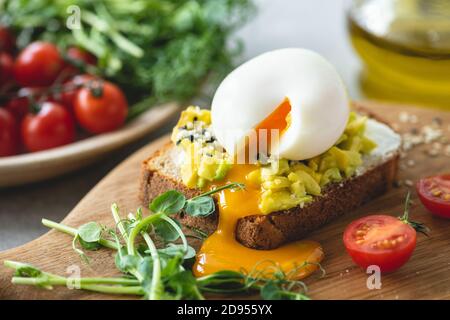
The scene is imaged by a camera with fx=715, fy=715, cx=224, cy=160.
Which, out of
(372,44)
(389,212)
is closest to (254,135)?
(389,212)

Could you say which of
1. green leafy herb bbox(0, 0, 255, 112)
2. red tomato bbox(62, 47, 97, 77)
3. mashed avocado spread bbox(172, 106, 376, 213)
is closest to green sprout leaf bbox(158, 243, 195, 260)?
mashed avocado spread bbox(172, 106, 376, 213)

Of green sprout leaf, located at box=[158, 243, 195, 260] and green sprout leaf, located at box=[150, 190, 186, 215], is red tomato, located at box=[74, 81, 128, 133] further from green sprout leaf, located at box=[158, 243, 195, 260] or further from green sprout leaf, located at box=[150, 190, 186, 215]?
green sprout leaf, located at box=[158, 243, 195, 260]

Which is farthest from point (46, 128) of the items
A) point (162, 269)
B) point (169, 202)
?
point (162, 269)

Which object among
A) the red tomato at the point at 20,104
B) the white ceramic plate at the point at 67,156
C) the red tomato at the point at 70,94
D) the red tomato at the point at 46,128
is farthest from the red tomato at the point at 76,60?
the white ceramic plate at the point at 67,156

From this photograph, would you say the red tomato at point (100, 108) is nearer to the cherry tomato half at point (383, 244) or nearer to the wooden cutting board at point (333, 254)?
the wooden cutting board at point (333, 254)
